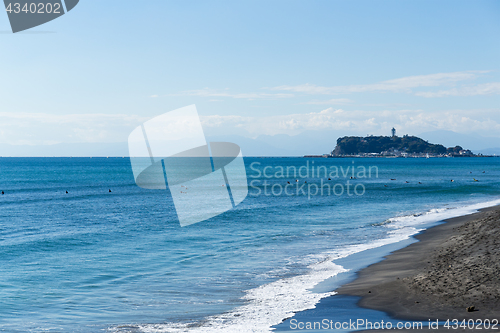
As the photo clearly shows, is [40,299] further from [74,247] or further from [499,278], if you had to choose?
[499,278]

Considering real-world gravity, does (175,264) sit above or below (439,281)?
above

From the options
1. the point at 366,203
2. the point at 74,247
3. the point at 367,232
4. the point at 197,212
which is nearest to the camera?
the point at 74,247

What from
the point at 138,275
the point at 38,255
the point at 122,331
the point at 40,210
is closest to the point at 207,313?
the point at 122,331

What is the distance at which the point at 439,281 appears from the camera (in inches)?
440

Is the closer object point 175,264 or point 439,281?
point 439,281

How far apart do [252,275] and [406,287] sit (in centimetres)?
558

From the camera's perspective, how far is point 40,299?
40.6 feet

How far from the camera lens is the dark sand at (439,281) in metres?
9.18

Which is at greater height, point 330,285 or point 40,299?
point 40,299

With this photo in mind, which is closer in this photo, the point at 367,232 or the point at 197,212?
the point at 367,232

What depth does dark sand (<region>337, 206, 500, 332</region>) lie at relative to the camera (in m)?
9.18

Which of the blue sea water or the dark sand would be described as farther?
the blue sea water

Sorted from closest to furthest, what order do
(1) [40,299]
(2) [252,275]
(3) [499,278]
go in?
(3) [499,278]
(1) [40,299]
(2) [252,275]

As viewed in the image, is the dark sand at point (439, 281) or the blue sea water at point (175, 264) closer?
the dark sand at point (439, 281)
